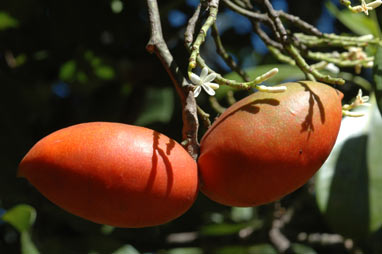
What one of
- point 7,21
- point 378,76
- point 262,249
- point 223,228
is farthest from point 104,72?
point 378,76

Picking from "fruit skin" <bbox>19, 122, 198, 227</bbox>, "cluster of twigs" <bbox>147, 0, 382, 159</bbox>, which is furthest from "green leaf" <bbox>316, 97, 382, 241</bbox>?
"fruit skin" <bbox>19, 122, 198, 227</bbox>

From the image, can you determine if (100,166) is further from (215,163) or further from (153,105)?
(153,105)

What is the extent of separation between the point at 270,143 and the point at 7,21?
38.1 inches

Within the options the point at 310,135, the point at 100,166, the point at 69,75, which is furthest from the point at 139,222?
the point at 69,75

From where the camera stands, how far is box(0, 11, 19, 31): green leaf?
138 centimetres

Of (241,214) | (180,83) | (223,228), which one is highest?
(180,83)

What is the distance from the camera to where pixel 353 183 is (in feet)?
3.43

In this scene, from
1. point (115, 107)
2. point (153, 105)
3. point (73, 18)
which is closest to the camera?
point (73, 18)

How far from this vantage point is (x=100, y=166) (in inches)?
24.7

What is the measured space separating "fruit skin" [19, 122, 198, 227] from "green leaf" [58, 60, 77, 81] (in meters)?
0.91

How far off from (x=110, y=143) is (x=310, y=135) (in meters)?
0.22

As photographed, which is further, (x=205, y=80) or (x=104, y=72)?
(x=104, y=72)

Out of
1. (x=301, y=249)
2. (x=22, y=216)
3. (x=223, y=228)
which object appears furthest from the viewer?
(x=223, y=228)

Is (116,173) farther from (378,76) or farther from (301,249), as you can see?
(301,249)
